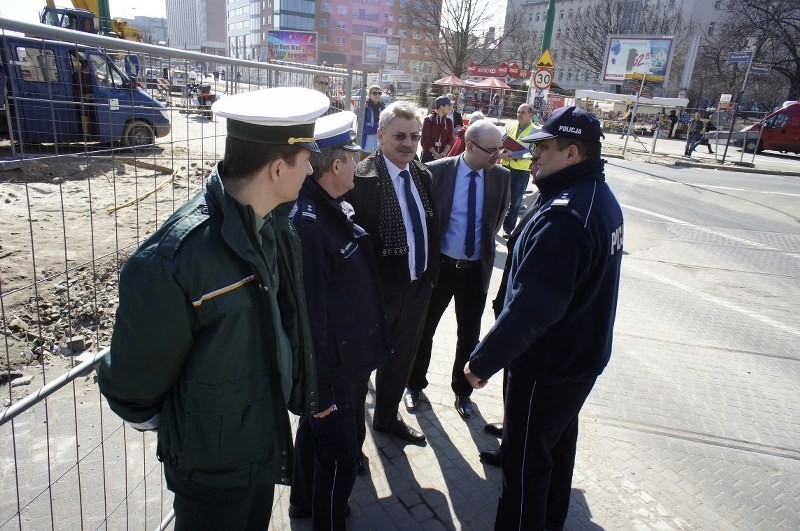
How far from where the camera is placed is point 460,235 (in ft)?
11.7

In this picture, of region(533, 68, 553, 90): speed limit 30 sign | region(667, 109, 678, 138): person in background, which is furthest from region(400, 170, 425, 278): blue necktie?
region(667, 109, 678, 138): person in background

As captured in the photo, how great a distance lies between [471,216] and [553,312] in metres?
1.57

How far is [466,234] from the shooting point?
3549 millimetres

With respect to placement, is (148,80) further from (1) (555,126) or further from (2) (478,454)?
(2) (478,454)

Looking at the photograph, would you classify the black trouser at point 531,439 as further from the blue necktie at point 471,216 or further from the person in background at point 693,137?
the person in background at point 693,137

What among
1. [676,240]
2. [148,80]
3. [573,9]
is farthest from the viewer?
[573,9]

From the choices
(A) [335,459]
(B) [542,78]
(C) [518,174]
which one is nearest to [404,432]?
(A) [335,459]

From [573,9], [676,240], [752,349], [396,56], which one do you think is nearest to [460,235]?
[752,349]

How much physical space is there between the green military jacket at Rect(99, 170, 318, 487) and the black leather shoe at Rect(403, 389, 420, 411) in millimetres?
2035

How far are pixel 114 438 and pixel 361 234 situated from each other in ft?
6.77

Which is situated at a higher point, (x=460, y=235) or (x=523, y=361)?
(x=460, y=235)

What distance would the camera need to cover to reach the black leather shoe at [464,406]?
11.9 ft

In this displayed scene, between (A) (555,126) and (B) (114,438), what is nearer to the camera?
(A) (555,126)

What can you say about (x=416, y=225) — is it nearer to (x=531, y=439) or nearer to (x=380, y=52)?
(x=531, y=439)
